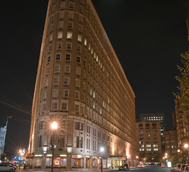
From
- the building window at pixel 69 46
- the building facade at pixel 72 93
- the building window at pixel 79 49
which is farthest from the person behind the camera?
the building window at pixel 79 49

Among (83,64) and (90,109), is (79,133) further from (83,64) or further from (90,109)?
(83,64)

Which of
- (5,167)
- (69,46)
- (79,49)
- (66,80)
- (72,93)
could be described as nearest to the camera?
(5,167)

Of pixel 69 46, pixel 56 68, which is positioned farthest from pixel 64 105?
pixel 69 46

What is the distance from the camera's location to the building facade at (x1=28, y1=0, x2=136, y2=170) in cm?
5184

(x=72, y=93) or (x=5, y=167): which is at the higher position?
(x=72, y=93)

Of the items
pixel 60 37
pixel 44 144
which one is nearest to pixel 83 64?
pixel 60 37

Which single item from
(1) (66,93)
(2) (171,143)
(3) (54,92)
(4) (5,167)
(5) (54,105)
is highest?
(3) (54,92)

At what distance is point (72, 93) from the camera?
55938 millimetres

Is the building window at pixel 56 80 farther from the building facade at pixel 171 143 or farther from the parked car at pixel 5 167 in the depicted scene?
the building facade at pixel 171 143

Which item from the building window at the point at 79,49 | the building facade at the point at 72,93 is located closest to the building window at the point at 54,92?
the building facade at the point at 72,93

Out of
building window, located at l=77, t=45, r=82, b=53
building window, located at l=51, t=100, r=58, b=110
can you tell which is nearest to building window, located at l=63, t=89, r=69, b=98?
building window, located at l=51, t=100, r=58, b=110

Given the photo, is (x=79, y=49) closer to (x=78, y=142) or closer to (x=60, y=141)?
(x=78, y=142)

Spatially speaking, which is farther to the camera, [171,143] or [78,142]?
[171,143]

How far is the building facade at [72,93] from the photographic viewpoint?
5184cm
